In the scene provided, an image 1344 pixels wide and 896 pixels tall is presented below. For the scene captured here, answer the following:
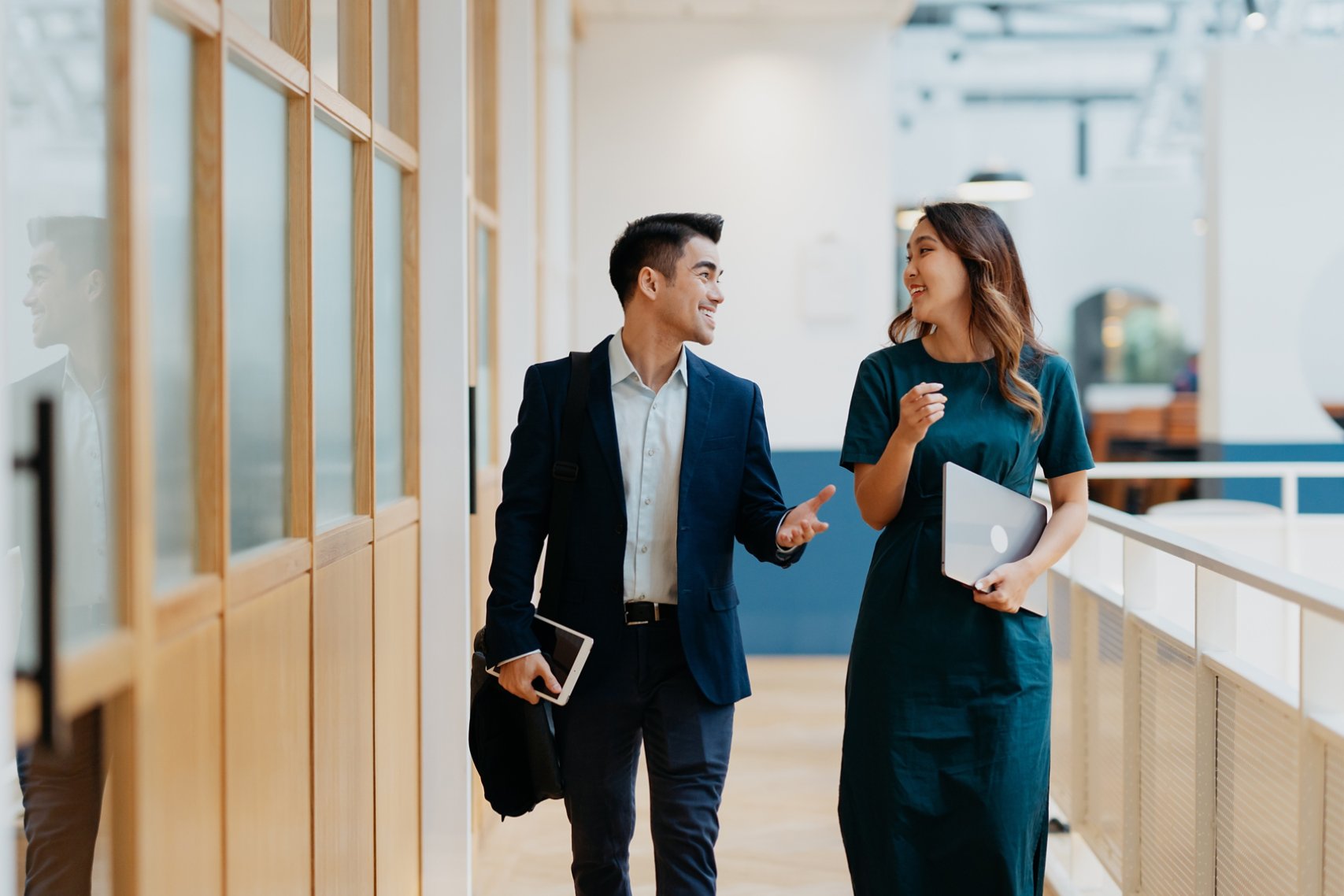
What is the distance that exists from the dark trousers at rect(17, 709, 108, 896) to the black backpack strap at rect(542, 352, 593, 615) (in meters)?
0.93

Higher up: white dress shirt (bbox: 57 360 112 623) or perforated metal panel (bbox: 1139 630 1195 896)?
white dress shirt (bbox: 57 360 112 623)

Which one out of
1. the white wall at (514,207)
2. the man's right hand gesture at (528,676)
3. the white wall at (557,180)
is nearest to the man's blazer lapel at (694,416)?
the man's right hand gesture at (528,676)

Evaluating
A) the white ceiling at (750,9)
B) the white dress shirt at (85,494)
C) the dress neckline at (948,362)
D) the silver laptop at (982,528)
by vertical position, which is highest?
the white ceiling at (750,9)

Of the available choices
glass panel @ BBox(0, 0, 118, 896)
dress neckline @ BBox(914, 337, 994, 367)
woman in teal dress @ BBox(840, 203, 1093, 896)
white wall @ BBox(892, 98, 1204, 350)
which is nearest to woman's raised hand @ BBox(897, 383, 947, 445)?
woman in teal dress @ BBox(840, 203, 1093, 896)

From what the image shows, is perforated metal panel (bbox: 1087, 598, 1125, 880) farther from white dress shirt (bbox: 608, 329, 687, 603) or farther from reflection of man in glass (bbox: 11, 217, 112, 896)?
reflection of man in glass (bbox: 11, 217, 112, 896)

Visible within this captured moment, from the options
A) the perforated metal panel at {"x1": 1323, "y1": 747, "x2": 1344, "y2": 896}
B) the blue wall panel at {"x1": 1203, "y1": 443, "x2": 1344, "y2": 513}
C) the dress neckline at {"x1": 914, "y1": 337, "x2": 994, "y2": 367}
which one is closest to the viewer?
the perforated metal panel at {"x1": 1323, "y1": 747, "x2": 1344, "y2": 896}

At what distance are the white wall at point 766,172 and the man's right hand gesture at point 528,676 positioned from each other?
16.3 feet

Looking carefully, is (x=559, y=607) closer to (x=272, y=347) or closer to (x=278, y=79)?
(x=272, y=347)

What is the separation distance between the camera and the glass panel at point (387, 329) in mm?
2830

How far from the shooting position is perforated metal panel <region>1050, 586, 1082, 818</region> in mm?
3666

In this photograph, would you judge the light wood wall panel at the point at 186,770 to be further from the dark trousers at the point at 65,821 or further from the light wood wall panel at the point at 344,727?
the light wood wall panel at the point at 344,727

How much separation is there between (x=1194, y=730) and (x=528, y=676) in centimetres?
133

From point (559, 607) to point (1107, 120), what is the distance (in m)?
16.2

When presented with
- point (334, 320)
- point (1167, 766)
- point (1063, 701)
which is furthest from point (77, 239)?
point (1063, 701)
